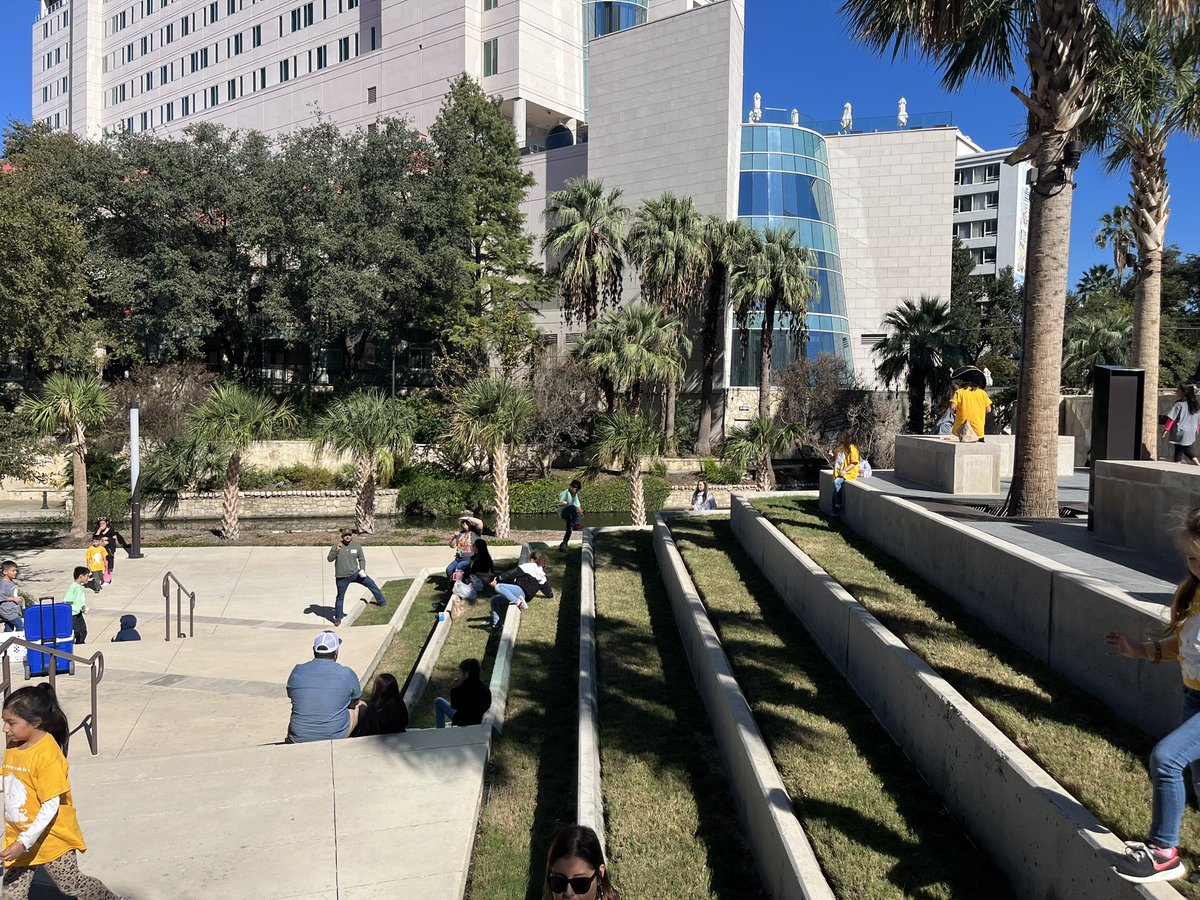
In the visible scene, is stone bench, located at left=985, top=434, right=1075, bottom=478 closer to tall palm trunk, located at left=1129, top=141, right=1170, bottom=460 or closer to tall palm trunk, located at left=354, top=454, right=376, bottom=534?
tall palm trunk, located at left=1129, top=141, right=1170, bottom=460

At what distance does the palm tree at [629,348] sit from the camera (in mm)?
28188

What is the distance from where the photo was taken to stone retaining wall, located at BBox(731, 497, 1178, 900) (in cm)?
368

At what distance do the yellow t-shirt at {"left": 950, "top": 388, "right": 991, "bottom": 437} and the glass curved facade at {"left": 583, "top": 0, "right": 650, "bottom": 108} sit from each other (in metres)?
43.7

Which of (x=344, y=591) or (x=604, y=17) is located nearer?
(x=344, y=591)

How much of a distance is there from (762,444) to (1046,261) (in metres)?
19.5

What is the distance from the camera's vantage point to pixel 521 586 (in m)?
12.2

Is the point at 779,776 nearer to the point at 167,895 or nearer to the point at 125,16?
the point at 167,895

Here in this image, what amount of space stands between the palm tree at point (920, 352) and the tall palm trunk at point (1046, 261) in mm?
22999

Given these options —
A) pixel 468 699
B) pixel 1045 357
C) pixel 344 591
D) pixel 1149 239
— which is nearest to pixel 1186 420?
pixel 1045 357

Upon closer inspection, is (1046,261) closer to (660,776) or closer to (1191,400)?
(1191,400)

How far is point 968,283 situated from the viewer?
55.4 m

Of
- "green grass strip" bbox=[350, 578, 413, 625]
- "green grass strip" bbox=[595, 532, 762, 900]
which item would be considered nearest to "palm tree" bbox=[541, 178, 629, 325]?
"green grass strip" bbox=[350, 578, 413, 625]

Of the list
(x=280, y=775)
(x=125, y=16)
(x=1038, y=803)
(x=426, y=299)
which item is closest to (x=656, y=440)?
(x=426, y=299)

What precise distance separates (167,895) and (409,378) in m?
39.2
